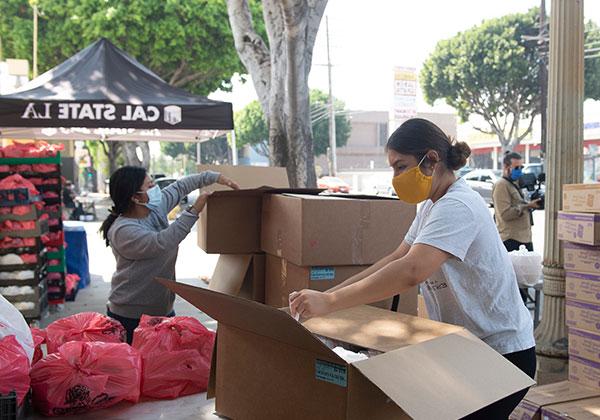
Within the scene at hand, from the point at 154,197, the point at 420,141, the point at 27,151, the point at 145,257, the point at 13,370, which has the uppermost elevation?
the point at 27,151

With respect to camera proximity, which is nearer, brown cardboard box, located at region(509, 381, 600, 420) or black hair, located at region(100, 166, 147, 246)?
brown cardboard box, located at region(509, 381, 600, 420)

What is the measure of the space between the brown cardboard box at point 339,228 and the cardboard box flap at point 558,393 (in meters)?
1.46

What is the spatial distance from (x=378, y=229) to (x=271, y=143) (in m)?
4.67

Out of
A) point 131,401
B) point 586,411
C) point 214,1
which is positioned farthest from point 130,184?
point 214,1

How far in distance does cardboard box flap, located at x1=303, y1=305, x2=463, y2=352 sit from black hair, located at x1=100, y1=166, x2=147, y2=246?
1.87 meters

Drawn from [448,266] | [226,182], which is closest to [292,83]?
[226,182]

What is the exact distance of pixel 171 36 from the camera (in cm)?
2334

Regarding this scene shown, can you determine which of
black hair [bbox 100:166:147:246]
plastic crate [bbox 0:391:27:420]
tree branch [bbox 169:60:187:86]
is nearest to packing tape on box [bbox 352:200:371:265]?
black hair [bbox 100:166:147:246]

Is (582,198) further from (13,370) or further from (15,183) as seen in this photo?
Result: (15,183)

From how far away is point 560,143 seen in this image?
523 cm

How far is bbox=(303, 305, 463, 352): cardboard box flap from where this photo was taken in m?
2.14

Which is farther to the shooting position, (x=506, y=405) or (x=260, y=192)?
(x=260, y=192)

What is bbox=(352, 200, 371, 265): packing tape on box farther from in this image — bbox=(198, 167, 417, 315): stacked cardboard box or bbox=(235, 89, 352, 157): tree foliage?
bbox=(235, 89, 352, 157): tree foliage

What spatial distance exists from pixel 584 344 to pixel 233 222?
253 centimetres
